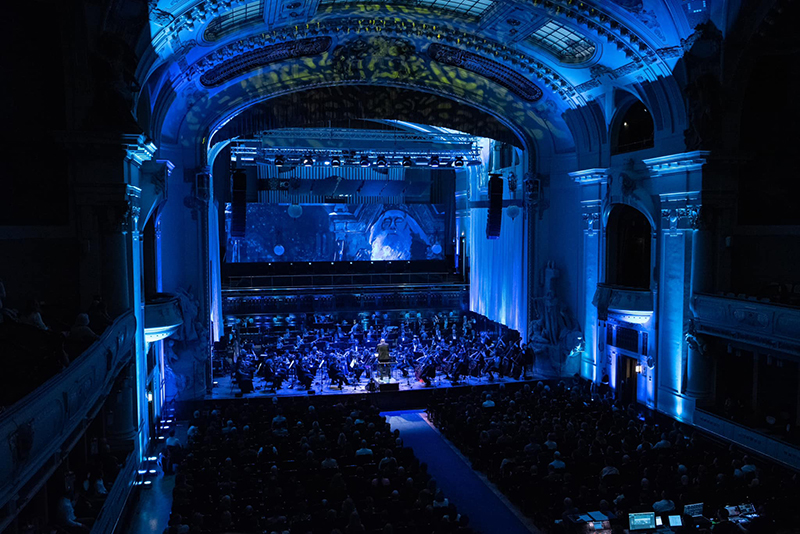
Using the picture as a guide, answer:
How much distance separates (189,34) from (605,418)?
13.4 meters

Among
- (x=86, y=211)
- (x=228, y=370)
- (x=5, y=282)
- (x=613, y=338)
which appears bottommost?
(x=228, y=370)

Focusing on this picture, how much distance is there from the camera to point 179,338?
1836 centimetres

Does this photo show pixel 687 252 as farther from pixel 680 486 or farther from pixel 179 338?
pixel 179 338

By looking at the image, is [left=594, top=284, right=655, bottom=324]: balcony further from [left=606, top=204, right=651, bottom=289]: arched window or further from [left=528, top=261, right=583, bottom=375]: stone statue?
[left=528, top=261, right=583, bottom=375]: stone statue

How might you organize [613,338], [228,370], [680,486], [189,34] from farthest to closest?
[228,370] → [613,338] → [189,34] → [680,486]

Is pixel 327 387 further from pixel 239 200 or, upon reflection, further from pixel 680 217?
pixel 680 217

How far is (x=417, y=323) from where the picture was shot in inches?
1097

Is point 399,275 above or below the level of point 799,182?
below

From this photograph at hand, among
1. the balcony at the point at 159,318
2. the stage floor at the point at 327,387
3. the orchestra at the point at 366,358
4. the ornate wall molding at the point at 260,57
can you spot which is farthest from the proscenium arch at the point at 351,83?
the stage floor at the point at 327,387

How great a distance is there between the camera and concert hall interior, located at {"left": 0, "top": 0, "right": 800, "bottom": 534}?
10.4 m

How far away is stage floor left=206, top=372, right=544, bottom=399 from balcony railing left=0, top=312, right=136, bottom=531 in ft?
29.8

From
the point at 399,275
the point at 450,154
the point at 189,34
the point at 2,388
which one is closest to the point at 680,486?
the point at 2,388

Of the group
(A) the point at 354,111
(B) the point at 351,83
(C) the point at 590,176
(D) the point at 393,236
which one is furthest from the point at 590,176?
(D) the point at 393,236

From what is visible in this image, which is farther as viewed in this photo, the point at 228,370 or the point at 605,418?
the point at 228,370
